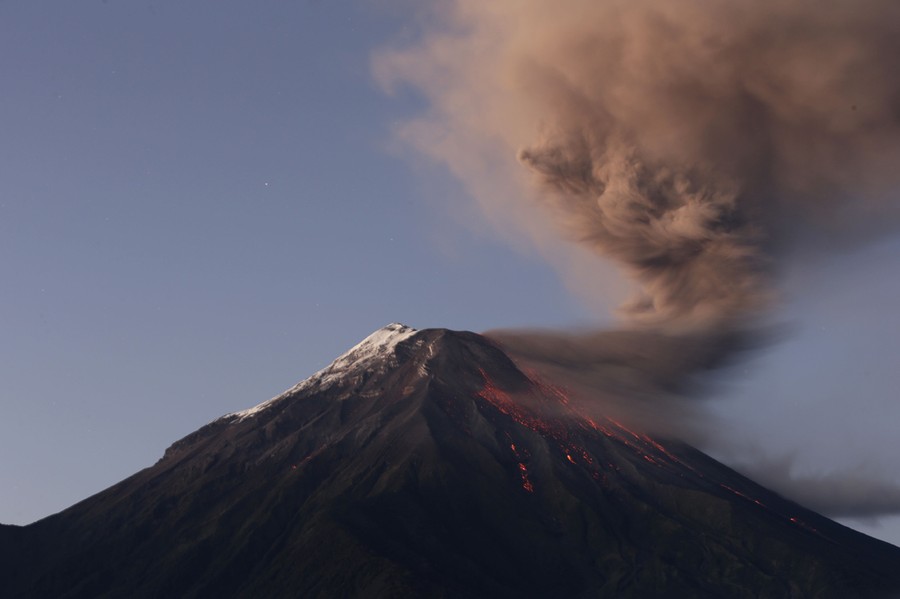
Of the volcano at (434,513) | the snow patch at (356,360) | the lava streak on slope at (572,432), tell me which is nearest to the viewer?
the volcano at (434,513)

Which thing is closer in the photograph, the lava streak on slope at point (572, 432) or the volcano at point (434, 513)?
the volcano at point (434, 513)

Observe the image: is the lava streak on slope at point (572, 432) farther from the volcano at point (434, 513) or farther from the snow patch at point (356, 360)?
the snow patch at point (356, 360)

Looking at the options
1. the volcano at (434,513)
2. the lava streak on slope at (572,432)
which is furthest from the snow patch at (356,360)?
the lava streak on slope at (572,432)

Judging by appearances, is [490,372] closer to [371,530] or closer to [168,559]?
[371,530]

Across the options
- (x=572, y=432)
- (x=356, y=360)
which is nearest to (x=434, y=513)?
(x=572, y=432)

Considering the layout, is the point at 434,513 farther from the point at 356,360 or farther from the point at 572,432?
the point at 356,360
